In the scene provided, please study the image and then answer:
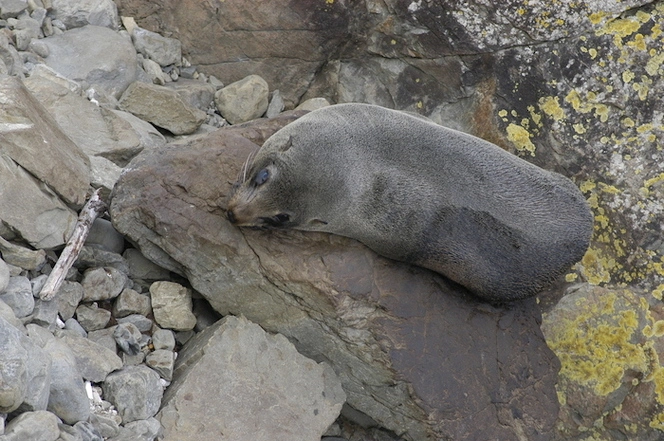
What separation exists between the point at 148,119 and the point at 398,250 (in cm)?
274

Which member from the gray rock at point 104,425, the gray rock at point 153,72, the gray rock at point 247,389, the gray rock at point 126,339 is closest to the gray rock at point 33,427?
the gray rock at point 104,425

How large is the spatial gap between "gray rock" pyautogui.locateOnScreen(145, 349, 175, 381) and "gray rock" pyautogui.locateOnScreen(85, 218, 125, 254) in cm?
89

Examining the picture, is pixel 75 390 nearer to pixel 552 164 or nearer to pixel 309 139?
pixel 309 139

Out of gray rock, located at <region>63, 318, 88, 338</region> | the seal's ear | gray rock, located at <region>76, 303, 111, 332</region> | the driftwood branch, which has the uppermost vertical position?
the seal's ear

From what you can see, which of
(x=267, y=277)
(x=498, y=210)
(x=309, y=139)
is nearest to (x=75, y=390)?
(x=267, y=277)

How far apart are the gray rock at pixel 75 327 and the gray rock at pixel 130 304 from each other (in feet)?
1.11

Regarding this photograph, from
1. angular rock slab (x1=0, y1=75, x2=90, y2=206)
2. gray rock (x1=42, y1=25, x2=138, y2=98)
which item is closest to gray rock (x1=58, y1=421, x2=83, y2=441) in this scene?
angular rock slab (x1=0, y1=75, x2=90, y2=206)

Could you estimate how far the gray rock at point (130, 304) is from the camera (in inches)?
220

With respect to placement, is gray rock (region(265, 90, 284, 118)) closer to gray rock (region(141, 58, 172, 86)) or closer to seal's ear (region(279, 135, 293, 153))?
gray rock (region(141, 58, 172, 86))

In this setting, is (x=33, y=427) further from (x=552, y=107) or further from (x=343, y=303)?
(x=552, y=107)

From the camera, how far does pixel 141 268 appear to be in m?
5.92

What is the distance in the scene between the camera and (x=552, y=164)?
7.09 m

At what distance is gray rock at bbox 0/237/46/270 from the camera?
4.97m

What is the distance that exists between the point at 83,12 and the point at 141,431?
4.34 m
